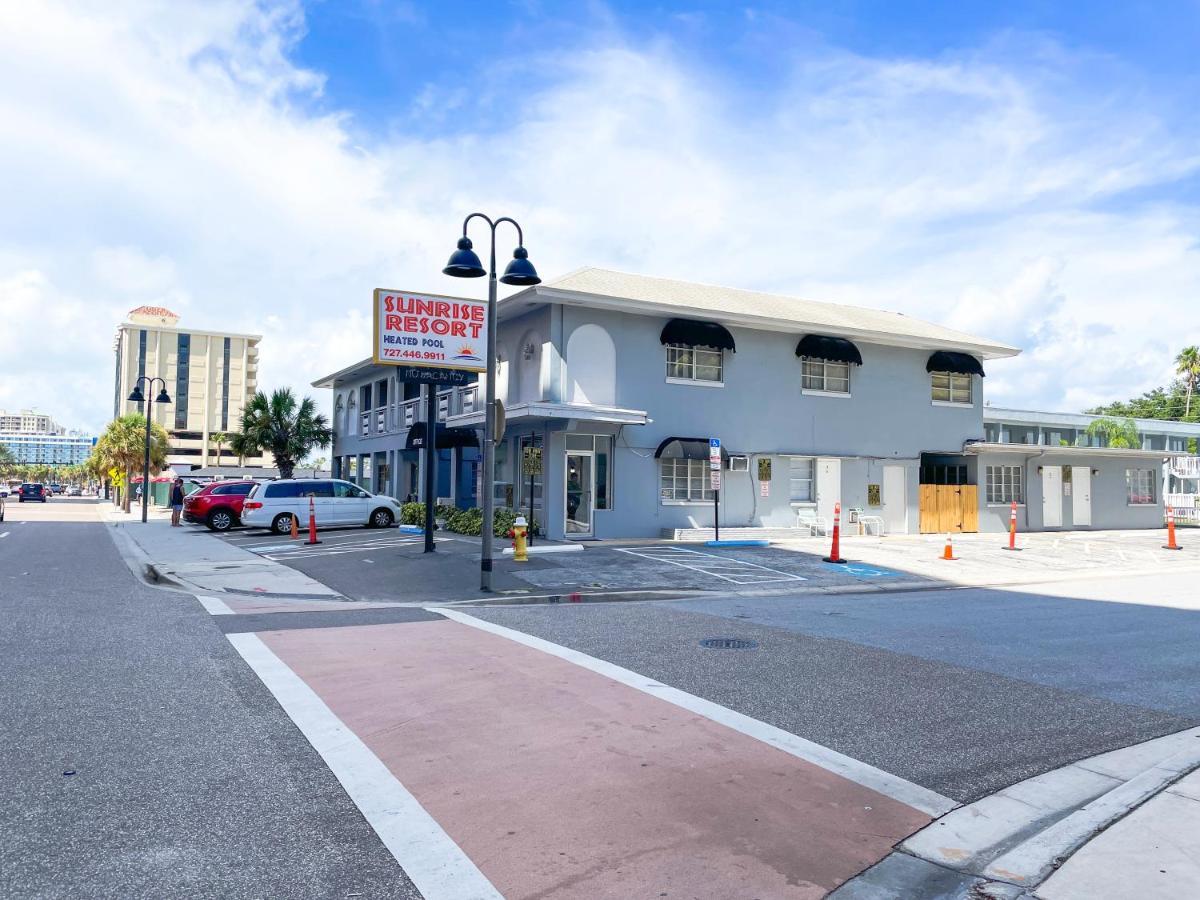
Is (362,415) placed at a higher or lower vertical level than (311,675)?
higher

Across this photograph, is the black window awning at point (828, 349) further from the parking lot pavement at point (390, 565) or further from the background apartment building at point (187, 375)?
the background apartment building at point (187, 375)

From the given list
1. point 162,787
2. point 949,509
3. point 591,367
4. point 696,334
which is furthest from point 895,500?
point 162,787

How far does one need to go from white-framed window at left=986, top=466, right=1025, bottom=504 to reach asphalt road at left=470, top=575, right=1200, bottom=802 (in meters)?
15.4

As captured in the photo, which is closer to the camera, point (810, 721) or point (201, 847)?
point (201, 847)

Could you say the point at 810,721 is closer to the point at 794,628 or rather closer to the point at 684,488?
the point at 794,628

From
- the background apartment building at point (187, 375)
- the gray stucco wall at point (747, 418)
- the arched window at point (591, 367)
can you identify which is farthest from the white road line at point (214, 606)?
the background apartment building at point (187, 375)

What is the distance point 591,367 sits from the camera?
21641 millimetres

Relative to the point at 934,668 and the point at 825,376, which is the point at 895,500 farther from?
the point at 934,668

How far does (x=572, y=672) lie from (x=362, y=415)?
31353 mm

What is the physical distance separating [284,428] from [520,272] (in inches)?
1224

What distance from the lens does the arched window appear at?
21375 millimetres

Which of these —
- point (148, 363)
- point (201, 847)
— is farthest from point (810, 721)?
point (148, 363)

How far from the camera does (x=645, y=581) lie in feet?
49.0

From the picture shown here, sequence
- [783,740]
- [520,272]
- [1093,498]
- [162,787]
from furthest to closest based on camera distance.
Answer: [1093,498] → [520,272] → [783,740] → [162,787]
